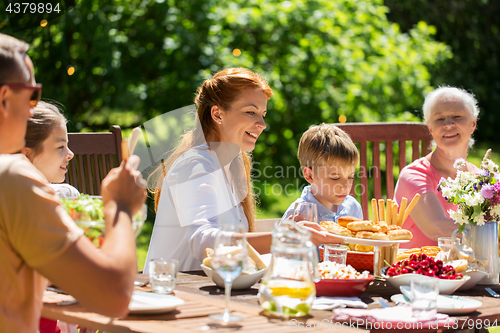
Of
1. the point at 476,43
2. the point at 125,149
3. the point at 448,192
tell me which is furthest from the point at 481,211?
the point at 476,43

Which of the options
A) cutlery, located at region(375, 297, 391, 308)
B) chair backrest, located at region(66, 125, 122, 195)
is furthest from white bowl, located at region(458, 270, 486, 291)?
chair backrest, located at region(66, 125, 122, 195)

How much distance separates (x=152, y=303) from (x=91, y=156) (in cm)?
181

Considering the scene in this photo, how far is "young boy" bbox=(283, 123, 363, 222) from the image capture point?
301 centimetres

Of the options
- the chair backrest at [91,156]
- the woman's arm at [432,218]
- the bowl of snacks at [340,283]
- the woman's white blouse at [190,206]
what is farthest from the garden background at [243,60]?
the bowl of snacks at [340,283]

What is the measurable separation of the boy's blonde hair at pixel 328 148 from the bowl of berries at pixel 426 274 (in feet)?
3.60

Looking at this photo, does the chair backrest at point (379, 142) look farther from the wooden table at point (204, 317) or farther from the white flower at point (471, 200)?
the wooden table at point (204, 317)

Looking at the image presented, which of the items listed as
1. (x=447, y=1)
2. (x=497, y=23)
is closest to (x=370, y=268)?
(x=447, y=1)

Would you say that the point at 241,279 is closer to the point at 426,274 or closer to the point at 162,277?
the point at 162,277

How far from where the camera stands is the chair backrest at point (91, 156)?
303 cm

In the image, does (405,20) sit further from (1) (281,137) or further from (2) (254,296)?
(2) (254,296)

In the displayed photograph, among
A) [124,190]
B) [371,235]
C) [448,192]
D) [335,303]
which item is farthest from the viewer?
[448,192]

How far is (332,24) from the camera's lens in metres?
6.39

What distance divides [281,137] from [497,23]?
7095 mm

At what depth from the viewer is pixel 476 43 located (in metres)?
11.1
